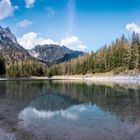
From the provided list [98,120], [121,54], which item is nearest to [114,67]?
[121,54]

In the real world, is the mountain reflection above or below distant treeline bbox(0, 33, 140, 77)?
below

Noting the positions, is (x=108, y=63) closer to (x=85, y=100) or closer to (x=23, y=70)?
(x=23, y=70)

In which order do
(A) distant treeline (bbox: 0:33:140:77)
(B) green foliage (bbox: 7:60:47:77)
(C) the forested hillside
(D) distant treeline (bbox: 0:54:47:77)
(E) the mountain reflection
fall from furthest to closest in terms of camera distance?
1. (B) green foliage (bbox: 7:60:47:77)
2. (D) distant treeline (bbox: 0:54:47:77)
3. (A) distant treeline (bbox: 0:33:140:77)
4. (C) the forested hillside
5. (E) the mountain reflection

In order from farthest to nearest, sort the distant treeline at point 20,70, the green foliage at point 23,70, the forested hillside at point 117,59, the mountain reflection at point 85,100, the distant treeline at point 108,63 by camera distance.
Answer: the green foliage at point 23,70 < the distant treeline at point 20,70 < the distant treeline at point 108,63 < the forested hillside at point 117,59 < the mountain reflection at point 85,100

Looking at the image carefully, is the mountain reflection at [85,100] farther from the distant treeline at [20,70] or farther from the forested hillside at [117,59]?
the distant treeline at [20,70]

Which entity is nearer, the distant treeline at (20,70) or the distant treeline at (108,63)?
the distant treeline at (108,63)

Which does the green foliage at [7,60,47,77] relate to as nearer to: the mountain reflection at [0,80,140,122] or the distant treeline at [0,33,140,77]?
the distant treeline at [0,33,140,77]

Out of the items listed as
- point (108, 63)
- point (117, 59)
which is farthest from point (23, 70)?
point (117, 59)

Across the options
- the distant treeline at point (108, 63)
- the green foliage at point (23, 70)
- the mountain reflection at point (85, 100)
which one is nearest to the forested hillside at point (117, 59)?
the distant treeline at point (108, 63)

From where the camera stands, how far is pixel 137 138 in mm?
15727

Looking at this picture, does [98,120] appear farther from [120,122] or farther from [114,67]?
[114,67]

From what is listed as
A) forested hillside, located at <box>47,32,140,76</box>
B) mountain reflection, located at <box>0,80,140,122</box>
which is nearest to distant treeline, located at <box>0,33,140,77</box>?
forested hillside, located at <box>47,32,140,76</box>

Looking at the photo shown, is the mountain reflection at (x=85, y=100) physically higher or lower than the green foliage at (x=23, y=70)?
lower

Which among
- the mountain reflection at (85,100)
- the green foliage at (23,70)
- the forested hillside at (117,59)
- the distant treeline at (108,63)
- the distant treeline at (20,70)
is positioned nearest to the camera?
the mountain reflection at (85,100)
